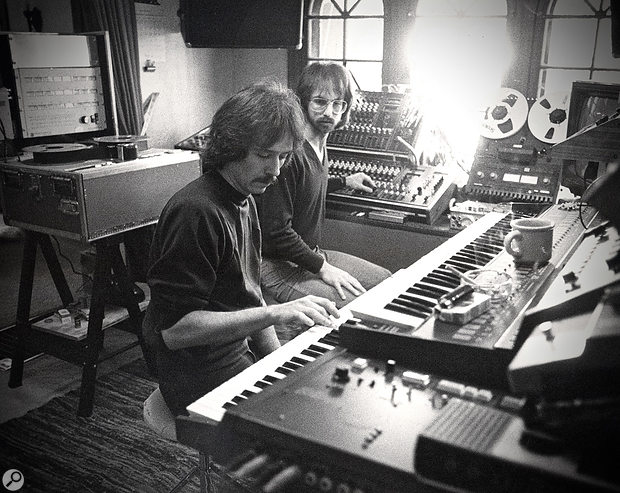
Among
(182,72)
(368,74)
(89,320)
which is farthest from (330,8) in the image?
(89,320)

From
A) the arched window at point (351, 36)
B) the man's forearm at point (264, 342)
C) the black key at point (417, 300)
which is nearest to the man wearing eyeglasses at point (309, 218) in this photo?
the man's forearm at point (264, 342)

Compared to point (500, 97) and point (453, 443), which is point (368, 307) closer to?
point (453, 443)

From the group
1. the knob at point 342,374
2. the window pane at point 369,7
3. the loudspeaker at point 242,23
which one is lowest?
the knob at point 342,374

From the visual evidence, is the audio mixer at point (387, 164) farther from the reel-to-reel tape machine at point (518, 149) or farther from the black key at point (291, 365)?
the black key at point (291, 365)

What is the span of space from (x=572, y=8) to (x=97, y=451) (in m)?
3.35

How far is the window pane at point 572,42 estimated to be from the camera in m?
3.50

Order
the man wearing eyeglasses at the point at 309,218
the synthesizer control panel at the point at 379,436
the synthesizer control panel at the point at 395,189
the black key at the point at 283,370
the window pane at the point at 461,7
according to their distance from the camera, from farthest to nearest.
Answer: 1. the window pane at the point at 461,7
2. the synthesizer control panel at the point at 395,189
3. the man wearing eyeglasses at the point at 309,218
4. the black key at the point at 283,370
5. the synthesizer control panel at the point at 379,436

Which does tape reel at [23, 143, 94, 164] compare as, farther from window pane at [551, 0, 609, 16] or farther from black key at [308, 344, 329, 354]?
window pane at [551, 0, 609, 16]

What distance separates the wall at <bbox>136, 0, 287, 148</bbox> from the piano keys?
3.09m

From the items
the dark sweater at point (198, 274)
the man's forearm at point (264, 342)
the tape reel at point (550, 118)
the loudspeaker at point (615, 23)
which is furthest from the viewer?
the tape reel at point (550, 118)

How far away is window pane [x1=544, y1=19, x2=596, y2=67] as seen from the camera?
350 cm

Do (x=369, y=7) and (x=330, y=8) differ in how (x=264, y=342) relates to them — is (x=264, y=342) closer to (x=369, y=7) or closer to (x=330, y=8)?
(x=369, y=7)

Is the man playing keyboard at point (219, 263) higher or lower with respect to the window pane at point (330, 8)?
lower

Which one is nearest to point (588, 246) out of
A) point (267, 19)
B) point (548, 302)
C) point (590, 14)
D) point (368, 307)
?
point (548, 302)
